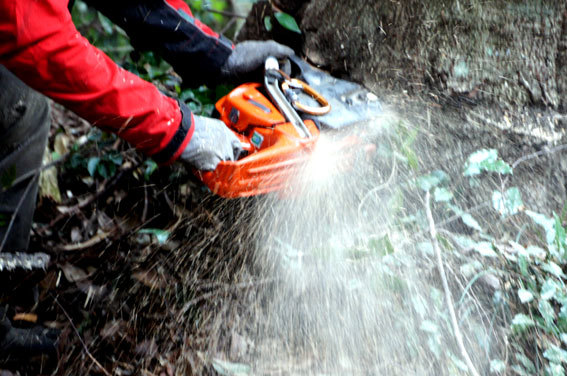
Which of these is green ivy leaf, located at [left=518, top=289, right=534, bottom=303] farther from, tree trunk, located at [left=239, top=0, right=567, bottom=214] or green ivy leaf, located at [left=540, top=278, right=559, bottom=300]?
tree trunk, located at [left=239, top=0, right=567, bottom=214]

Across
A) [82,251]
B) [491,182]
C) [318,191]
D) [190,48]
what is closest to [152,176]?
[82,251]

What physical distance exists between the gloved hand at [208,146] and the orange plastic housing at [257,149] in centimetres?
4

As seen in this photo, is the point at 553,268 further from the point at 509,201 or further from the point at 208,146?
the point at 208,146

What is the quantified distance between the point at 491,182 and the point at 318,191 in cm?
80

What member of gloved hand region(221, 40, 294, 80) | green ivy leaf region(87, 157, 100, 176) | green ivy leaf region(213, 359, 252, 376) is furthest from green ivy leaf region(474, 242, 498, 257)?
green ivy leaf region(87, 157, 100, 176)

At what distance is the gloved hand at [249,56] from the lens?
2445 mm

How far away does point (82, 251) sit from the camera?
266cm

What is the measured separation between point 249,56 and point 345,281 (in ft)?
3.65

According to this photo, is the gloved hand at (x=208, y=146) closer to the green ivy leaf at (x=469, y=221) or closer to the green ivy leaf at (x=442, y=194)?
the green ivy leaf at (x=442, y=194)

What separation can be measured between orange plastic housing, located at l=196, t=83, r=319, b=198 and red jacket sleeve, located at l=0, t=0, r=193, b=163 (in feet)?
0.74

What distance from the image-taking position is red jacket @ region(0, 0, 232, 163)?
5.36 ft

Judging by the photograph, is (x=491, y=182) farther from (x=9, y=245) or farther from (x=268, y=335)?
(x=9, y=245)

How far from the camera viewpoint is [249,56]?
96.6 inches

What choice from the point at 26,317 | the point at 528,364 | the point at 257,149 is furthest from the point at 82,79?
the point at 528,364
